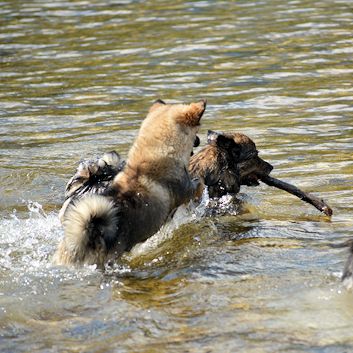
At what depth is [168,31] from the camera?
1561cm

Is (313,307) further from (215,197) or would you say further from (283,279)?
(215,197)

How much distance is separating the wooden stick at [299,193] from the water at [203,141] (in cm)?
11

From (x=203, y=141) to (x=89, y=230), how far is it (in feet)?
13.5

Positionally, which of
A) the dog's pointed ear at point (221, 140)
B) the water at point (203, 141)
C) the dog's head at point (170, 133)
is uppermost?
the dog's head at point (170, 133)

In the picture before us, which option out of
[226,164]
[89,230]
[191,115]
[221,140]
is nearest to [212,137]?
[221,140]

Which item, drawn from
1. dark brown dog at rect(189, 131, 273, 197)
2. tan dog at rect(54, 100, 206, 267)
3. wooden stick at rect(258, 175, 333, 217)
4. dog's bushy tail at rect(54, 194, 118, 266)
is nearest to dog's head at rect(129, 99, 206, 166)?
tan dog at rect(54, 100, 206, 267)

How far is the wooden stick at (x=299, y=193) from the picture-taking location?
7684 millimetres

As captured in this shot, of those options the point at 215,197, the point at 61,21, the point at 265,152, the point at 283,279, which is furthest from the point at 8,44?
the point at 283,279

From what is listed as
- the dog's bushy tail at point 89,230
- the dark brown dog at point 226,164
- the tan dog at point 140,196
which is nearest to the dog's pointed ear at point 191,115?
the tan dog at point 140,196

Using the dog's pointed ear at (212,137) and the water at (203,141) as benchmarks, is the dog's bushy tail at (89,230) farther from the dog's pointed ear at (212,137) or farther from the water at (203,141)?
the dog's pointed ear at (212,137)

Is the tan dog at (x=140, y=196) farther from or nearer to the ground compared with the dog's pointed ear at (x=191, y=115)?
nearer to the ground

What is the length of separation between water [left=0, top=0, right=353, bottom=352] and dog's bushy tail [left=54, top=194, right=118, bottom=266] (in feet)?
0.44

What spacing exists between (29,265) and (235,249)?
146 cm

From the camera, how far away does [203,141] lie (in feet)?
33.9
